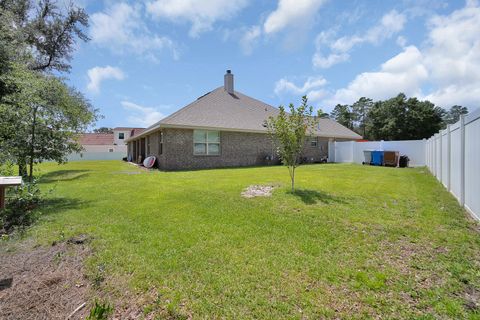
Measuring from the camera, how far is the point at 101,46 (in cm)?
1423

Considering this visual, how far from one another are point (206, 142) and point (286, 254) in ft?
47.1

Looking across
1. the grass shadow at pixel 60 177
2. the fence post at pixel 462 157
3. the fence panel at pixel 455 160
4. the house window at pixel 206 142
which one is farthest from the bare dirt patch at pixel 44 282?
the house window at pixel 206 142

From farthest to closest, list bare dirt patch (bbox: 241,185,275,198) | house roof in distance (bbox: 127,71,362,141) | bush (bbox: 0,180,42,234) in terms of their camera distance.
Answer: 1. house roof in distance (bbox: 127,71,362,141)
2. bare dirt patch (bbox: 241,185,275,198)
3. bush (bbox: 0,180,42,234)

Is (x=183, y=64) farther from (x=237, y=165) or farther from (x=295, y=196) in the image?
(x=295, y=196)

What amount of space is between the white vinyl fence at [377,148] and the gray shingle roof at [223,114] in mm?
2050

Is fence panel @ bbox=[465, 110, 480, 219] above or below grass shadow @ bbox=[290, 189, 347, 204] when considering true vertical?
above

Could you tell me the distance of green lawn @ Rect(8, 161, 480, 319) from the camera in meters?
2.49

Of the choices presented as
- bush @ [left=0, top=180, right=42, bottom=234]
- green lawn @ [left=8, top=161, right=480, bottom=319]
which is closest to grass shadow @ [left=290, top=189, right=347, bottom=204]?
green lawn @ [left=8, top=161, right=480, bottom=319]

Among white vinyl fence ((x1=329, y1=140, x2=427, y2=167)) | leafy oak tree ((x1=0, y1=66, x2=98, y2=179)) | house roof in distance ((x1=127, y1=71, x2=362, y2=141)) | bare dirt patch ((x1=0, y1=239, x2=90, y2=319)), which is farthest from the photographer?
white vinyl fence ((x1=329, y1=140, x2=427, y2=167))

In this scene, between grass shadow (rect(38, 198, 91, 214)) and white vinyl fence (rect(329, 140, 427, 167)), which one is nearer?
grass shadow (rect(38, 198, 91, 214))

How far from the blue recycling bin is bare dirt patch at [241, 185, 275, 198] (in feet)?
45.3

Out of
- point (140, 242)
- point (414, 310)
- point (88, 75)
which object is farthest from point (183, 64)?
point (414, 310)

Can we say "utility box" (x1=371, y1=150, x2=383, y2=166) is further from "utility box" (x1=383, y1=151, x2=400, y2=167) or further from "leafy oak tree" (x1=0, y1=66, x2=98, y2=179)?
"leafy oak tree" (x1=0, y1=66, x2=98, y2=179)

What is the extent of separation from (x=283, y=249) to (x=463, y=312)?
6.56 ft
